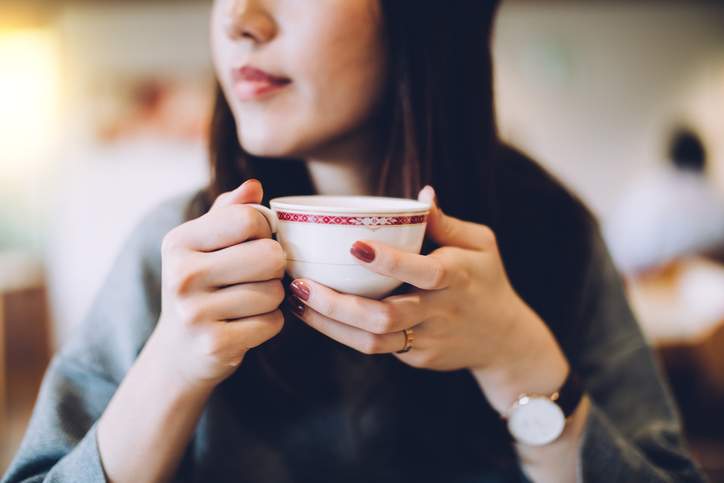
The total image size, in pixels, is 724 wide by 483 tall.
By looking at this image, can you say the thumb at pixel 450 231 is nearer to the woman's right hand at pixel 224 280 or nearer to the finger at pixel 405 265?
the finger at pixel 405 265

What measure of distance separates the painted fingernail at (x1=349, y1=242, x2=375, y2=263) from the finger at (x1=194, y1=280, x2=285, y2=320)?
0.09 meters

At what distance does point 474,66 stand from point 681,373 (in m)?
2.34

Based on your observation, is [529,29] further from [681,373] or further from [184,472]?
[184,472]

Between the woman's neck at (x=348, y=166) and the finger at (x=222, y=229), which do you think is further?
the woman's neck at (x=348, y=166)

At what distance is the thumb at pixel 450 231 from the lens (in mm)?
528

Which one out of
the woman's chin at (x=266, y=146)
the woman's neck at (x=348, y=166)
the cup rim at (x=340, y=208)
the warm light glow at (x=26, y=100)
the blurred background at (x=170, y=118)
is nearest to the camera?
the cup rim at (x=340, y=208)

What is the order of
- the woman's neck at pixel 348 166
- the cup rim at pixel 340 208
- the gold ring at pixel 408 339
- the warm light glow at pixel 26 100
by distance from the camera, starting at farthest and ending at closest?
1. the warm light glow at pixel 26 100
2. the woman's neck at pixel 348 166
3. the gold ring at pixel 408 339
4. the cup rim at pixel 340 208

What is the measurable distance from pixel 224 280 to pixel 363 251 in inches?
5.0

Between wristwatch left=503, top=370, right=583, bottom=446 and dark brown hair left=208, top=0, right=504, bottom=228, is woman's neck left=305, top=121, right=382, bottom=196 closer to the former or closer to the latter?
dark brown hair left=208, top=0, right=504, bottom=228

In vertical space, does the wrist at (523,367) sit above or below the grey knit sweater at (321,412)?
above

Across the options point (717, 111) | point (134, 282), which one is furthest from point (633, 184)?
point (134, 282)

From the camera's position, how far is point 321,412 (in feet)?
2.59

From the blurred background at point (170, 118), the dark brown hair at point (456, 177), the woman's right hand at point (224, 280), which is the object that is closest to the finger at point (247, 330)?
the woman's right hand at point (224, 280)

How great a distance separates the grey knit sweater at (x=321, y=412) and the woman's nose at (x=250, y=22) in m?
0.32
